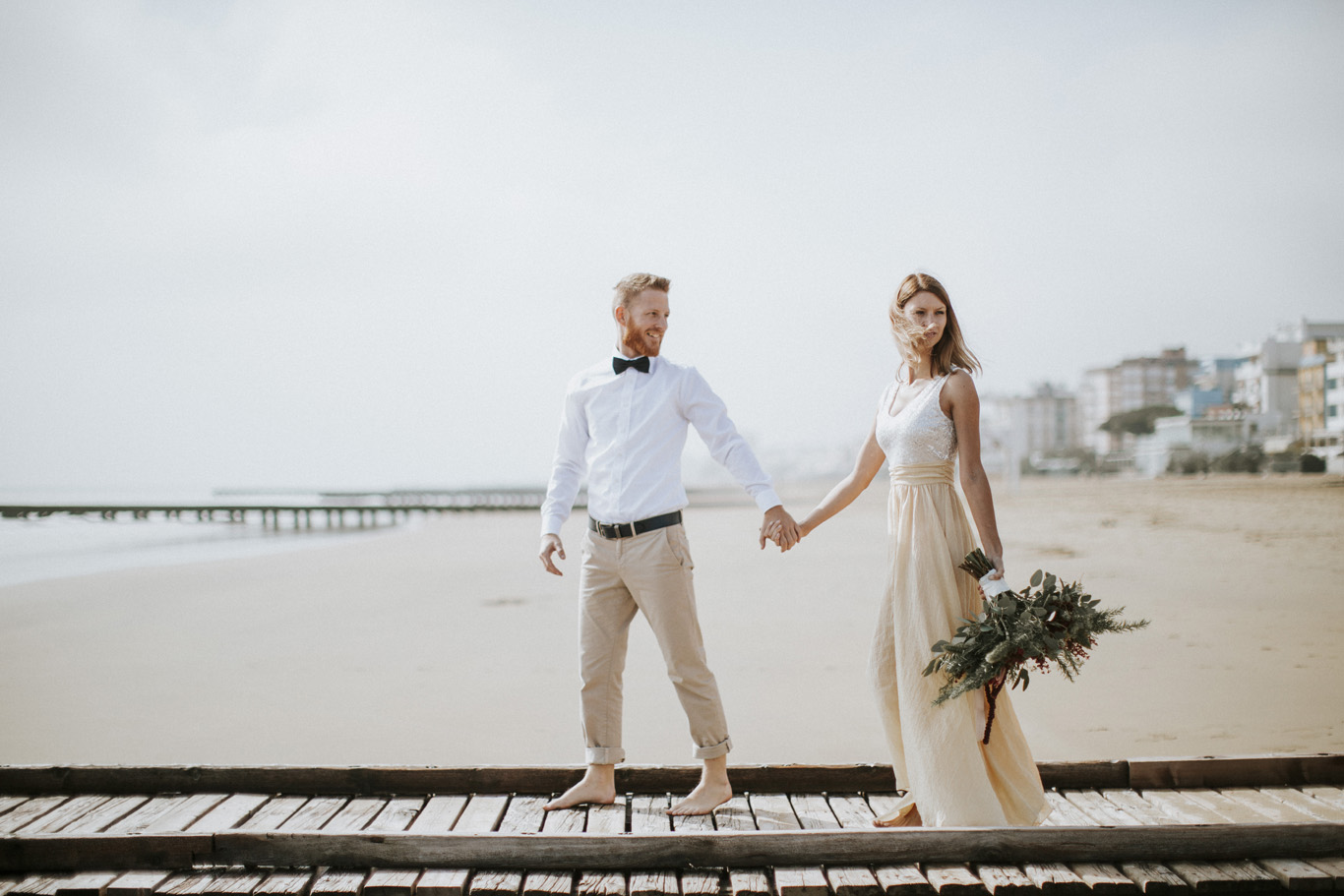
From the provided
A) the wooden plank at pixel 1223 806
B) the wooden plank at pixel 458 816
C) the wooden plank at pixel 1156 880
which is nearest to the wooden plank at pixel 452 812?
the wooden plank at pixel 458 816

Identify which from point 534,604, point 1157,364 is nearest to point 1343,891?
point 534,604

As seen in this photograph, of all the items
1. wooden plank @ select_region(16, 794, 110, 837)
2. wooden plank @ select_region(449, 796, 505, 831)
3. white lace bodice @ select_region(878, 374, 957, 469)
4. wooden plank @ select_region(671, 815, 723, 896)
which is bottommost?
wooden plank @ select_region(449, 796, 505, 831)

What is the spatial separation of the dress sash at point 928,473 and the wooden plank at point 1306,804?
79.4 inches

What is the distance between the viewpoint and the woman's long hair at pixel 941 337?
332cm

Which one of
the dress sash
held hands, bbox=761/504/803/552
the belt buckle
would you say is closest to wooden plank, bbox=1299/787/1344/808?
the dress sash

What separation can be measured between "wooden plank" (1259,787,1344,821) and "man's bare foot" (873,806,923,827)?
156 centimetres

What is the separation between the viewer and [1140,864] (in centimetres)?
297

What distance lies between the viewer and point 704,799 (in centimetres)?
356

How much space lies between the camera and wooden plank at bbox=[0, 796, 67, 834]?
11.6 feet

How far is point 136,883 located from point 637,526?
6.89 feet

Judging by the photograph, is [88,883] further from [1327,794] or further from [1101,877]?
[1327,794]

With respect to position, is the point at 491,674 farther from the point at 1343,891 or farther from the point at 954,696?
the point at 1343,891

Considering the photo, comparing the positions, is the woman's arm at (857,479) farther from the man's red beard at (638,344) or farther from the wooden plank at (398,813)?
the wooden plank at (398,813)

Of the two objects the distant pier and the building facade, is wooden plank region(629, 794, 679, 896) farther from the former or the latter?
the building facade
